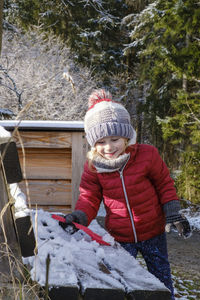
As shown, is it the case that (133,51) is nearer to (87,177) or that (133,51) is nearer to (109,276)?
(87,177)

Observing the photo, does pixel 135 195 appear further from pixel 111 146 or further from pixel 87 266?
pixel 87 266

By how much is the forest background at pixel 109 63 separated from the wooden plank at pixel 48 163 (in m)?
4.30

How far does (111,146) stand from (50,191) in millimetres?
1604

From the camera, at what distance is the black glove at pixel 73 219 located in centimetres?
A: 211

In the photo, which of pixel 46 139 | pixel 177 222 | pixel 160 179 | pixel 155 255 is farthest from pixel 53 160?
pixel 177 222

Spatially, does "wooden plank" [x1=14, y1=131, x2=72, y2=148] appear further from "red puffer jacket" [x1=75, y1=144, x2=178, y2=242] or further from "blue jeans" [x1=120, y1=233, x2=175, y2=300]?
"blue jeans" [x1=120, y1=233, x2=175, y2=300]

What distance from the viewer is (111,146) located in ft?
8.42

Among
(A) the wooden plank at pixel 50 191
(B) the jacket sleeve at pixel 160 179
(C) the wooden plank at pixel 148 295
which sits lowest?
(A) the wooden plank at pixel 50 191

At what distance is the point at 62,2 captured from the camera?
17438mm

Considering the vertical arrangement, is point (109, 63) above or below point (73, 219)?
above

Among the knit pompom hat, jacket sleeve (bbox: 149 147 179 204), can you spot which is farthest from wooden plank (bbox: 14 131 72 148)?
jacket sleeve (bbox: 149 147 179 204)

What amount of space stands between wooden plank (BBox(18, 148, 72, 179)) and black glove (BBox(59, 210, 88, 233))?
5.15 feet

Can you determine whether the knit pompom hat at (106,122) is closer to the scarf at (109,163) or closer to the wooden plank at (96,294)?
the scarf at (109,163)

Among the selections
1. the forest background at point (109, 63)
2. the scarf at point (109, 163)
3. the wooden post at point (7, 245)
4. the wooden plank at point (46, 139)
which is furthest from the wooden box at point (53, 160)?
the forest background at point (109, 63)
